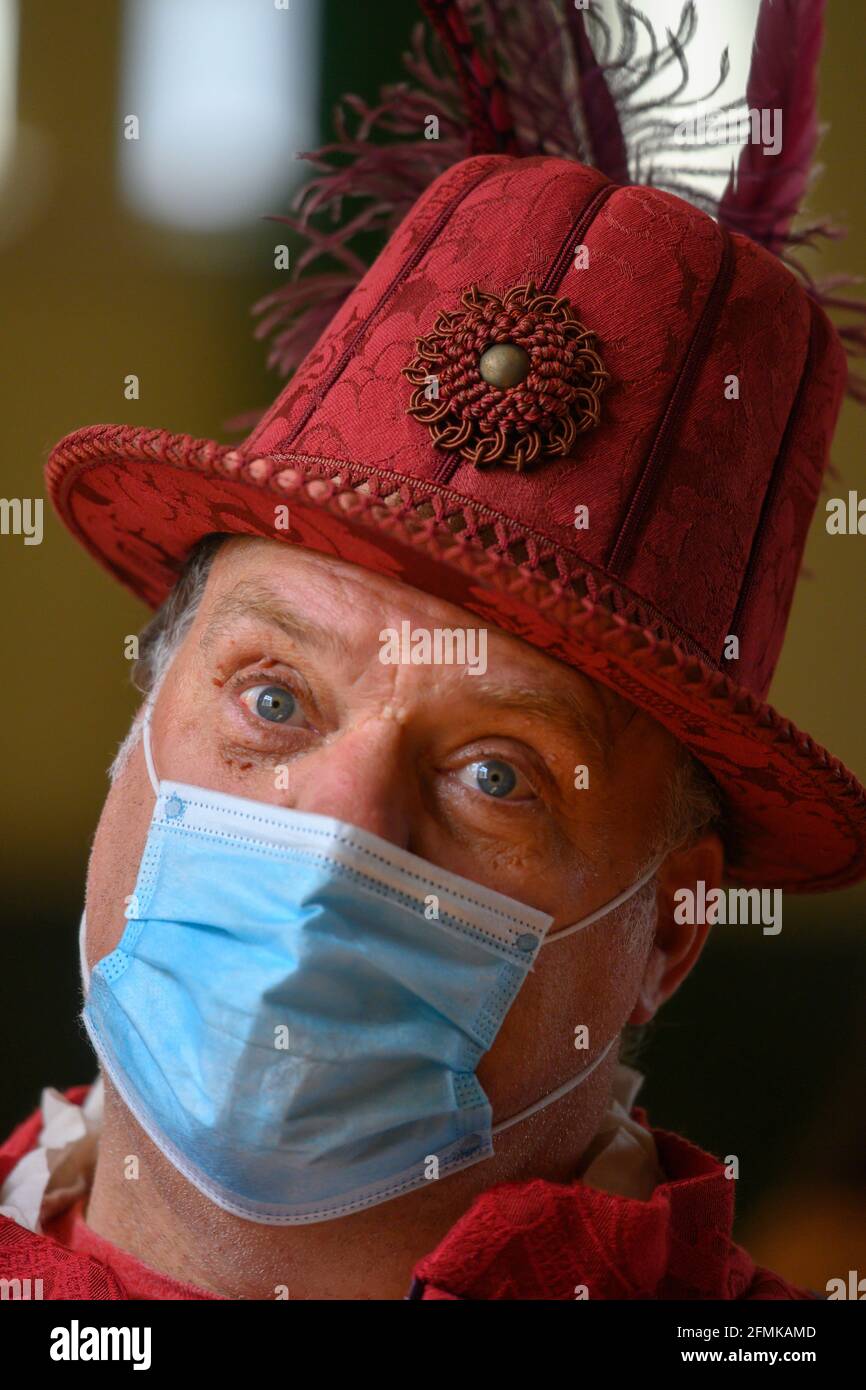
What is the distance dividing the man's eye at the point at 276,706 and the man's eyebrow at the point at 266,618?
2.4 inches

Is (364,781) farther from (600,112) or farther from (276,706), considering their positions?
(600,112)

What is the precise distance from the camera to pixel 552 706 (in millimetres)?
1572

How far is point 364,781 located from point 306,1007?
0.22 metres

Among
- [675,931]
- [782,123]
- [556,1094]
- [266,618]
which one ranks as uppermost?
[782,123]

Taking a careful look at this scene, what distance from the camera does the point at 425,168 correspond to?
2.10 metres

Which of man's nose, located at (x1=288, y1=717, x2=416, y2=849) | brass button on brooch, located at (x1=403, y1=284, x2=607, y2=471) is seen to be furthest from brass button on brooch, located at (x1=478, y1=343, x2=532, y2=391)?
man's nose, located at (x1=288, y1=717, x2=416, y2=849)

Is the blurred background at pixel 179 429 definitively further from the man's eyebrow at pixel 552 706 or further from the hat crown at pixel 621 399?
the man's eyebrow at pixel 552 706

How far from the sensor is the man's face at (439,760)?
154 centimetres

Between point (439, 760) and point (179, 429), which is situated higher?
point (179, 429)

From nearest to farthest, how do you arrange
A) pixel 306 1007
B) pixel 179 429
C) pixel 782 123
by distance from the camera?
pixel 306 1007, pixel 782 123, pixel 179 429

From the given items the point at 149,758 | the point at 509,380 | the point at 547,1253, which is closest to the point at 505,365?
the point at 509,380

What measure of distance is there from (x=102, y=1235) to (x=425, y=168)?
4.70 ft

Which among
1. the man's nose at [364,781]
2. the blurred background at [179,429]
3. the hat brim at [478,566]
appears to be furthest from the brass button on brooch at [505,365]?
the blurred background at [179,429]
